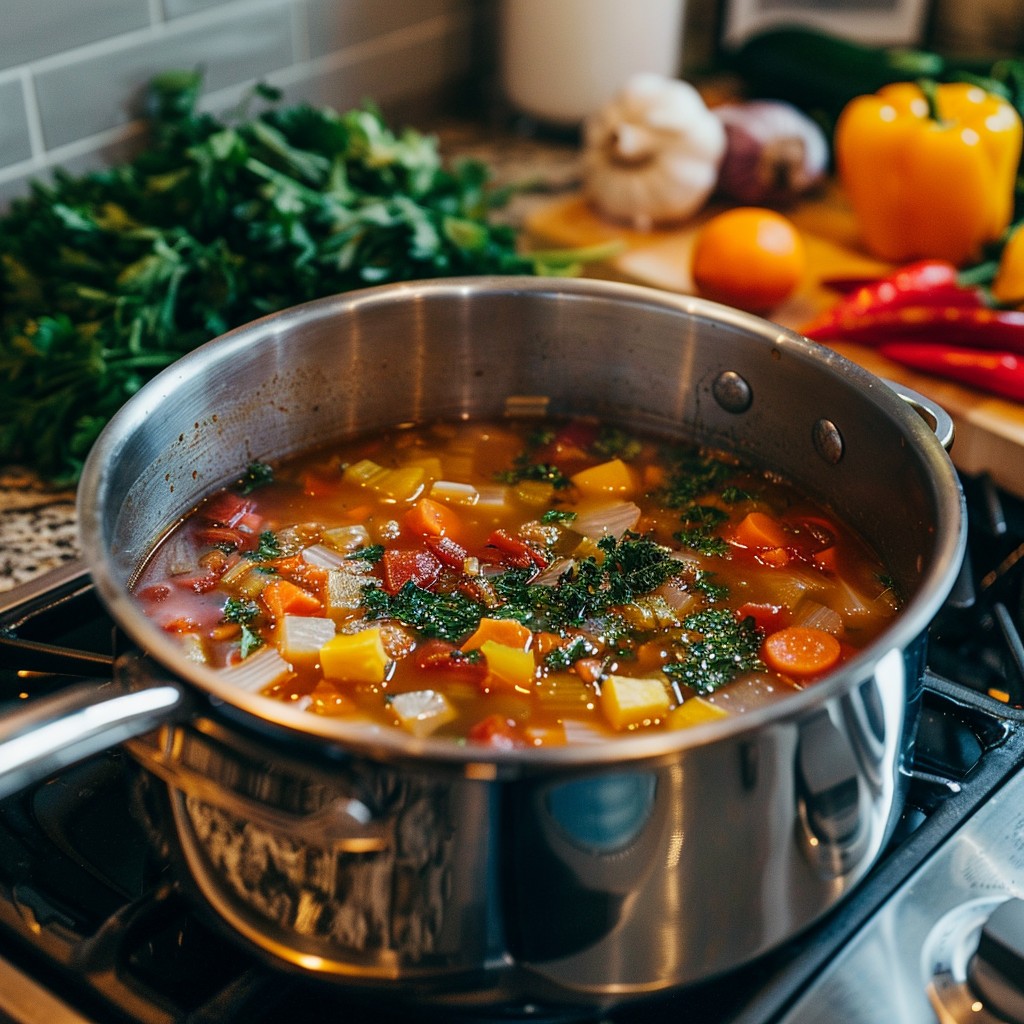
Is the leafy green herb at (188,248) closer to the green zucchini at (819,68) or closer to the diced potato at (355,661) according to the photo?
the diced potato at (355,661)

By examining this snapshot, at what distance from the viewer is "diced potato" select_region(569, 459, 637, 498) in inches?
51.8

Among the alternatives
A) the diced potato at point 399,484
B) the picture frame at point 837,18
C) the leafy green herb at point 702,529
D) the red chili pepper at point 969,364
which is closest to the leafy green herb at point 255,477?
the diced potato at point 399,484

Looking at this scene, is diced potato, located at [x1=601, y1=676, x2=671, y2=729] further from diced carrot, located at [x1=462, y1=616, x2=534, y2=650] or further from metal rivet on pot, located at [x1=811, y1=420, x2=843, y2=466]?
Result: metal rivet on pot, located at [x1=811, y1=420, x2=843, y2=466]

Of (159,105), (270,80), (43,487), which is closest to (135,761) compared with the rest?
(43,487)

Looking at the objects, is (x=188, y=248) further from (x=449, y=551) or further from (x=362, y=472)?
(x=449, y=551)

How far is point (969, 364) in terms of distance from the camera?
1.55 metres

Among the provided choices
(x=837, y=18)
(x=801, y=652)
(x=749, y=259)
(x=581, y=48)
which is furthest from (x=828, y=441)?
(x=837, y=18)

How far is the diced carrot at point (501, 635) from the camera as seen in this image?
1062mm

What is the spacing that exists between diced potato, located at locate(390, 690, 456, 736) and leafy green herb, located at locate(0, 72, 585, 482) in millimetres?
562

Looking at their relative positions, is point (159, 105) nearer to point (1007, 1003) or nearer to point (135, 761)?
point (135, 761)

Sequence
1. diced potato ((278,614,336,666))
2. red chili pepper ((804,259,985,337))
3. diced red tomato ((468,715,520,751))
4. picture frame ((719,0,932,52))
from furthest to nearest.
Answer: picture frame ((719,0,932,52)) < red chili pepper ((804,259,985,337)) < diced potato ((278,614,336,666)) < diced red tomato ((468,715,520,751))

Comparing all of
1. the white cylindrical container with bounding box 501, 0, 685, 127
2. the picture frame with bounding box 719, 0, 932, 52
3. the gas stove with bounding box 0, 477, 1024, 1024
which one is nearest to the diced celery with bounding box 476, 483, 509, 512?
the gas stove with bounding box 0, 477, 1024, 1024

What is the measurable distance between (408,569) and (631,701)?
29 centimetres

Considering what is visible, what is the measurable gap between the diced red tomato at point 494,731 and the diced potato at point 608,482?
0.39 m
